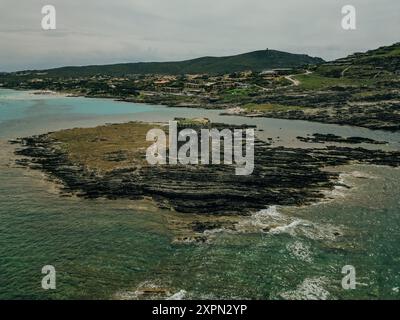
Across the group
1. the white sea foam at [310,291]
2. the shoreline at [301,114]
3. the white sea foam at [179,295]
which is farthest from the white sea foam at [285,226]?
the shoreline at [301,114]

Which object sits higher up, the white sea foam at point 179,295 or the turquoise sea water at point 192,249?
the turquoise sea water at point 192,249

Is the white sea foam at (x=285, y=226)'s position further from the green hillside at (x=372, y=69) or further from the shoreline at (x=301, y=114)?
the green hillside at (x=372, y=69)

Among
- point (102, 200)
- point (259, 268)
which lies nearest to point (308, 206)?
point (259, 268)

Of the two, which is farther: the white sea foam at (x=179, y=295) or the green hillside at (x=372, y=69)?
the green hillside at (x=372, y=69)

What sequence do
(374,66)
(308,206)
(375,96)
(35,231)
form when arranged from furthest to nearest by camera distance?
(374,66), (375,96), (308,206), (35,231)

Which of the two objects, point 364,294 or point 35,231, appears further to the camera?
point 35,231

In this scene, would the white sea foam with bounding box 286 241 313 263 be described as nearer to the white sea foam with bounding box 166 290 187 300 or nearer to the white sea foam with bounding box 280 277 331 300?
the white sea foam with bounding box 280 277 331 300

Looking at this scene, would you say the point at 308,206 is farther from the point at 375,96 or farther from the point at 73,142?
the point at 375,96
